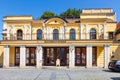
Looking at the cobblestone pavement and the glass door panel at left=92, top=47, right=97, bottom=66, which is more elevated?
the glass door panel at left=92, top=47, right=97, bottom=66

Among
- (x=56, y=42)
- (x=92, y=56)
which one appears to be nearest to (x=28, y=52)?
(x=56, y=42)

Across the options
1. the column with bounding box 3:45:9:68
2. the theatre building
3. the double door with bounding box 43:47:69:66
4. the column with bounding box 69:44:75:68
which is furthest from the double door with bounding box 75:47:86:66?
the column with bounding box 3:45:9:68

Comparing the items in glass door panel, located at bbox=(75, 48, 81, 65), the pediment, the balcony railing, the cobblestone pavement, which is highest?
the pediment

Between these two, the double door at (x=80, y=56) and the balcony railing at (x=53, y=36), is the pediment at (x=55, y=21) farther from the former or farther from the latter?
the double door at (x=80, y=56)

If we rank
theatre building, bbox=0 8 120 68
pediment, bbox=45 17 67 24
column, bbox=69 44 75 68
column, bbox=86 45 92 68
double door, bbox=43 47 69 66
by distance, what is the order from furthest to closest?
1. pediment, bbox=45 17 67 24
2. double door, bbox=43 47 69 66
3. theatre building, bbox=0 8 120 68
4. column, bbox=69 44 75 68
5. column, bbox=86 45 92 68

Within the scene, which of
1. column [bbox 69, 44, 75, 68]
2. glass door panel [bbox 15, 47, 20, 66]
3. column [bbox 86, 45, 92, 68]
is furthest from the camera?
glass door panel [bbox 15, 47, 20, 66]

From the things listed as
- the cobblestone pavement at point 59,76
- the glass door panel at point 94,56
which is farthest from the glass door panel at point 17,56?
the cobblestone pavement at point 59,76

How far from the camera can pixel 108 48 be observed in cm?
3084

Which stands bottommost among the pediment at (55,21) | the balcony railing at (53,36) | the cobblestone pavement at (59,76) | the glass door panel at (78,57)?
the cobblestone pavement at (59,76)

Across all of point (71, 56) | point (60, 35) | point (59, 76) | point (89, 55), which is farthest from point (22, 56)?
point (59, 76)

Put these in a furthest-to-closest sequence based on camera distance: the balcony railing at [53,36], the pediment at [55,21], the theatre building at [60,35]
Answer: the pediment at [55,21] < the balcony railing at [53,36] < the theatre building at [60,35]

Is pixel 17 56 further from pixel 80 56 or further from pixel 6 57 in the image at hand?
pixel 80 56

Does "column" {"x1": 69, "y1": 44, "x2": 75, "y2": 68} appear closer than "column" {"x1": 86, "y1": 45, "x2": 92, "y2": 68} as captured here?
No

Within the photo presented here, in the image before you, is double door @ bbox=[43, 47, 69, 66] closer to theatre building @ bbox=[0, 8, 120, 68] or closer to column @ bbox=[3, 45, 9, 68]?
theatre building @ bbox=[0, 8, 120, 68]
